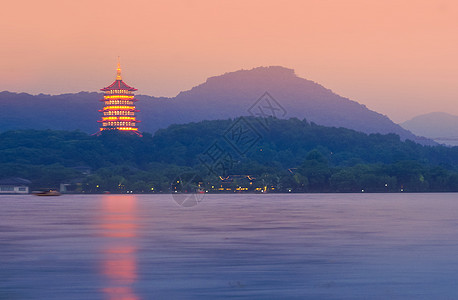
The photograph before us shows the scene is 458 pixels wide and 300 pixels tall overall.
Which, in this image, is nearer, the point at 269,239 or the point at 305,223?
the point at 269,239

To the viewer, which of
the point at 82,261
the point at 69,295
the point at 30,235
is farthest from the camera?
the point at 30,235

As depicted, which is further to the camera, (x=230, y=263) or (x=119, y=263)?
(x=119, y=263)

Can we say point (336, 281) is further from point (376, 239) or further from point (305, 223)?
point (305, 223)

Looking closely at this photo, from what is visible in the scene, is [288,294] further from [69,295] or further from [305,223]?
[305,223]

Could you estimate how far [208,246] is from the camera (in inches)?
1732

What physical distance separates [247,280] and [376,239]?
21162mm

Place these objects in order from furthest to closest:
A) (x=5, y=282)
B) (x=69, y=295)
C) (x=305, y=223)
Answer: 1. (x=305, y=223)
2. (x=5, y=282)
3. (x=69, y=295)

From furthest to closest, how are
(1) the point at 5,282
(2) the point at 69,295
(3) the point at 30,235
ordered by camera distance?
(3) the point at 30,235 < (1) the point at 5,282 < (2) the point at 69,295

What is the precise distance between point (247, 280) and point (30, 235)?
89.3 feet

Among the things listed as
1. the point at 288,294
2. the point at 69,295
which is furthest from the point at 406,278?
the point at 69,295

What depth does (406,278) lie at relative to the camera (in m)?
30.8

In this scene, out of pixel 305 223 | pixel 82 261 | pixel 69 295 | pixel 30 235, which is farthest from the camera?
pixel 305 223

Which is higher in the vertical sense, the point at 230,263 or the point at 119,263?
the point at 230,263

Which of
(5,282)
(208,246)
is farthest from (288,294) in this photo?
(208,246)
